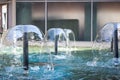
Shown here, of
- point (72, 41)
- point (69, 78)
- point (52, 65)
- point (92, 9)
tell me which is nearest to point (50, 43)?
point (72, 41)

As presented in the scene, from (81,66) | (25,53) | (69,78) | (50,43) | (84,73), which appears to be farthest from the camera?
(50,43)

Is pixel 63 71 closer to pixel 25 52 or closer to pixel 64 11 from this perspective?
pixel 25 52

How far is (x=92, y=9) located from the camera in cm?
2109

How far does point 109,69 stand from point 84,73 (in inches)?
40.6

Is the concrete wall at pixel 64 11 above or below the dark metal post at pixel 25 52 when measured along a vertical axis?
above

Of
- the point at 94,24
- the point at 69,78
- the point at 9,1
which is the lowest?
the point at 69,78

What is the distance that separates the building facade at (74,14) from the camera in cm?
2102

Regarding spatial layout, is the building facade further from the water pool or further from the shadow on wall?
the water pool

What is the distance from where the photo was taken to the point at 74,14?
21.2 meters

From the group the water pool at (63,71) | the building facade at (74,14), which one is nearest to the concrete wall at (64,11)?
the building facade at (74,14)

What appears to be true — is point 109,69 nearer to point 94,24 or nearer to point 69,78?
point 69,78

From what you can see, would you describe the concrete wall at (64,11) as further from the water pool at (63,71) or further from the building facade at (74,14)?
the water pool at (63,71)

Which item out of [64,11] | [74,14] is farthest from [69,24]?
[64,11]

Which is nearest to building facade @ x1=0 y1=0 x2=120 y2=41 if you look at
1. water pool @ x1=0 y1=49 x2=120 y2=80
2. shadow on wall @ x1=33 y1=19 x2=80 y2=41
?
shadow on wall @ x1=33 y1=19 x2=80 y2=41
